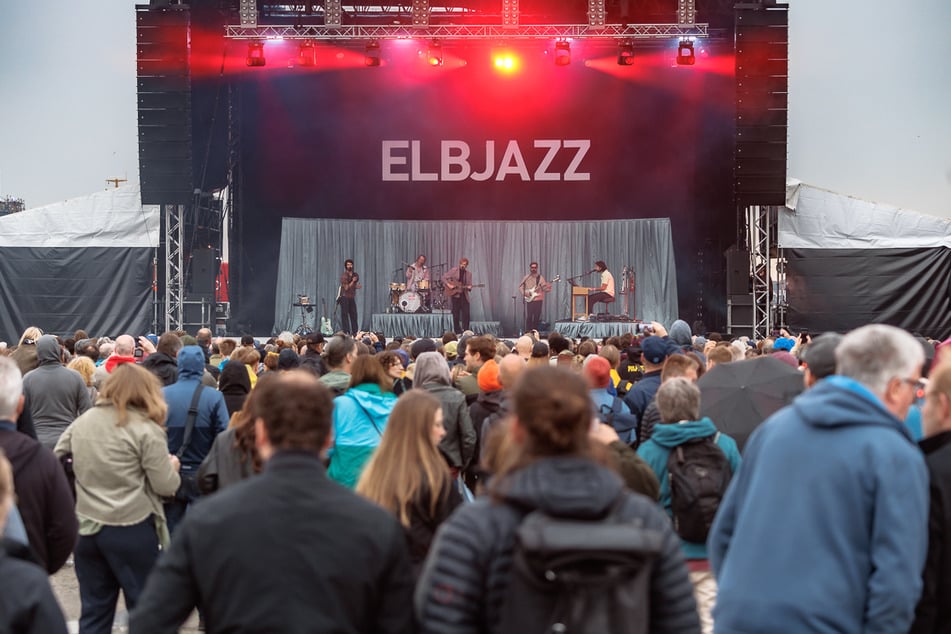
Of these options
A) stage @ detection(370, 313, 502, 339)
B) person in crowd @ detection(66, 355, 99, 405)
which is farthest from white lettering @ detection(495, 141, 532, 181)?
person in crowd @ detection(66, 355, 99, 405)

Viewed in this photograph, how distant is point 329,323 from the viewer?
21250 mm

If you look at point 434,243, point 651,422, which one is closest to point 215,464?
point 651,422

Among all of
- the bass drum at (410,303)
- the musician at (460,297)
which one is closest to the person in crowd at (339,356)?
the musician at (460,297)

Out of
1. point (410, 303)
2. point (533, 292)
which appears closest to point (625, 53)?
point (533, 292)

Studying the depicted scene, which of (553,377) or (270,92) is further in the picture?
(270,92)

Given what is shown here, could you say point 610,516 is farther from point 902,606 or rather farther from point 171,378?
point 171,378

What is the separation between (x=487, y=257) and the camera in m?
23.9

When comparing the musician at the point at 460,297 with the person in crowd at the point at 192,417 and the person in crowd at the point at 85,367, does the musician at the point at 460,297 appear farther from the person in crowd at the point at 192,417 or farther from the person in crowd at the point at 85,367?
the person in crowd at the point at 192,417

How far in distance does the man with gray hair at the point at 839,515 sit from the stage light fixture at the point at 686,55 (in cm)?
1583

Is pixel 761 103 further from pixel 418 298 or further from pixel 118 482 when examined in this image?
pixel 118 482

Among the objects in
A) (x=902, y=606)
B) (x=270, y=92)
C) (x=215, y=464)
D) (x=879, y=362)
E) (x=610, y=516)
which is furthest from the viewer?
(x=270, y=92)

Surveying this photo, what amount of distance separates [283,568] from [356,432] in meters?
2.55

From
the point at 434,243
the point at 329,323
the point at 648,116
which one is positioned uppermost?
the point at 648,116

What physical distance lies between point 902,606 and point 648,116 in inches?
730
